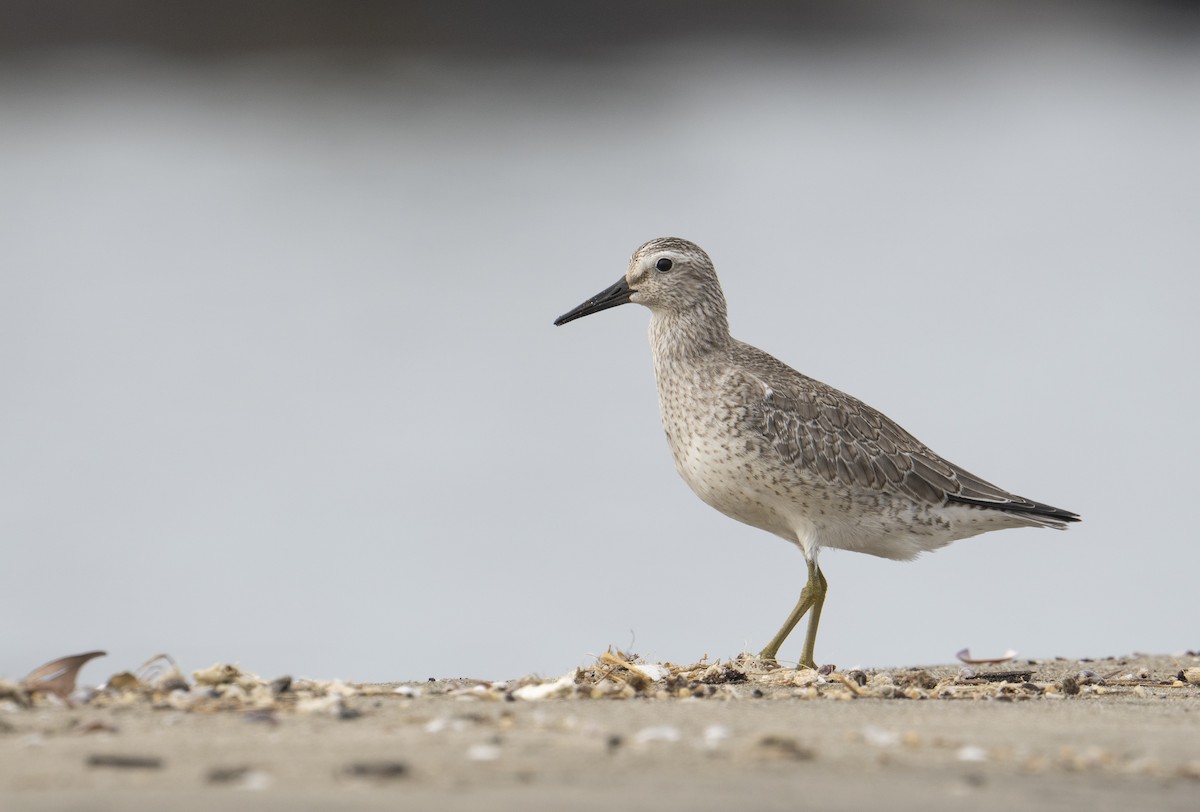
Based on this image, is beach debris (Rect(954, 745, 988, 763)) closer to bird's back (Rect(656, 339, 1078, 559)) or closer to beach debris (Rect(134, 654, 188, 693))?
beach debris (Rect(134, 654, 188, 693))

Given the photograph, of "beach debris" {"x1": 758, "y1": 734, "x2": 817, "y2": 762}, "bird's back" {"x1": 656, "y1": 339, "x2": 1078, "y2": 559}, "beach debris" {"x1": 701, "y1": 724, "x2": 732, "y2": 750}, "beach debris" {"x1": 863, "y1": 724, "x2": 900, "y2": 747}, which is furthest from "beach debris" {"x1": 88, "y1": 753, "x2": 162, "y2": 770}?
"bird's back" {"x1": 656, "y1": 339, "x2": 1078, "y2": 559}

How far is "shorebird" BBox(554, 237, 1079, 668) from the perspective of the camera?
709cm

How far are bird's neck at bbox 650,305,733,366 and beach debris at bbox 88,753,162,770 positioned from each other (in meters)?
4.81

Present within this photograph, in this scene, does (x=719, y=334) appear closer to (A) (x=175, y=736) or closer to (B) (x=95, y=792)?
(A) (x=175, y=736)

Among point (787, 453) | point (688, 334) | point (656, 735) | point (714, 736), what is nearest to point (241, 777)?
point (656, 735)

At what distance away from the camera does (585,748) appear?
3434mm

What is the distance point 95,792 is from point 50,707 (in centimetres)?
157

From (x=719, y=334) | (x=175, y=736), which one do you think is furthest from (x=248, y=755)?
(x=719, y=334)

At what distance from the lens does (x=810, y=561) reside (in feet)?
23.5

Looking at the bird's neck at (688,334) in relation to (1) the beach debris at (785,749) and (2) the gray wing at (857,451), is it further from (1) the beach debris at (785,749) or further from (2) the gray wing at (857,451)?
(1) the beach debris at (785,749)

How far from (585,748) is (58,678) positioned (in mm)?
1984

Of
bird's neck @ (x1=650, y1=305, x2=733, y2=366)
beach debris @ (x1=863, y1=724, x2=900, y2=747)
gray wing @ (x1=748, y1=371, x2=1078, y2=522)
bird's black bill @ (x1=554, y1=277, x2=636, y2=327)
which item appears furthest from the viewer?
bird's black bill @ (x1=554, y1=277, x2=636, y2=327)

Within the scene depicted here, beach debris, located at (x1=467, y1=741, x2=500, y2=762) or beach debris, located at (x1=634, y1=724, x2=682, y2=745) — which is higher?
beach debris, located at (x1=634, y1=724, x2=682, y2=745)

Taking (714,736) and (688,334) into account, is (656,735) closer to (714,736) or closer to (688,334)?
(714,736)
